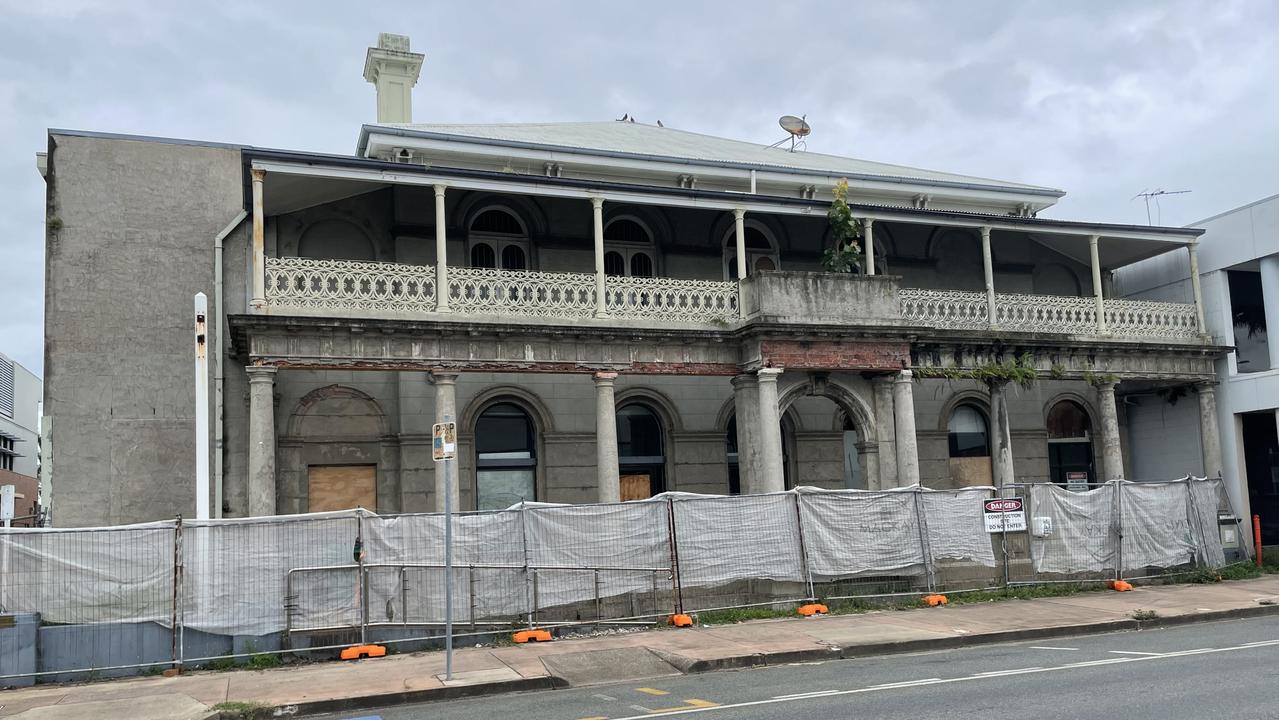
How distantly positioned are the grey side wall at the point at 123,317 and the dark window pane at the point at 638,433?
28.4 feet

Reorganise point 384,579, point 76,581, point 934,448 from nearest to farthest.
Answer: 1. point 76,581
2. point 384,579
3. point 934,448

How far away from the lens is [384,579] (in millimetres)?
14094

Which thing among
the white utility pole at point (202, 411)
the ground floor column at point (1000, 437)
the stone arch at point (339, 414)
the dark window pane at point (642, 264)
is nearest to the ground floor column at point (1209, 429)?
the ground floor column at point (1000, 437)

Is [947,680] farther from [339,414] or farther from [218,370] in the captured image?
[218,370]

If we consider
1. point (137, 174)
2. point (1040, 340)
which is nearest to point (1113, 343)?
point (1040, 340)

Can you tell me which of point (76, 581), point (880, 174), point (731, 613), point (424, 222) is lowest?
point (731, 613)

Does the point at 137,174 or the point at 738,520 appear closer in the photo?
the point at 738,520

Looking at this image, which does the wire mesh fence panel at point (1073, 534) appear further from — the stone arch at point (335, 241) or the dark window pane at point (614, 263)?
the stone arch at point (335, 241)

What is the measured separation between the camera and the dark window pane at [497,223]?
2238 cm

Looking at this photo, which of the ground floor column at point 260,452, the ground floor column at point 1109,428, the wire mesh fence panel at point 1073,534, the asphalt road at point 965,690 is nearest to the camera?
the asphalt road at point 965,690

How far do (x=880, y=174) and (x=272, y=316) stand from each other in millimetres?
15347

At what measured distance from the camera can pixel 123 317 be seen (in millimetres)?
19875

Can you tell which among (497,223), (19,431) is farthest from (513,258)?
(19,431)

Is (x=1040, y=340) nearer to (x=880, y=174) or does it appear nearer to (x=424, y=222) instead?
(x=880, y=174)
